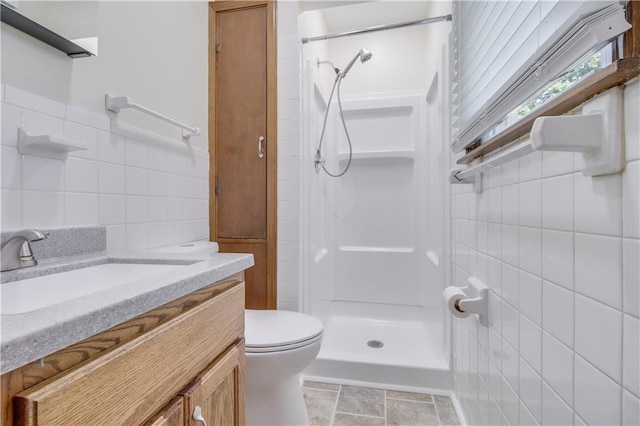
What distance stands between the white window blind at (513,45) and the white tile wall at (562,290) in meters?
0.10

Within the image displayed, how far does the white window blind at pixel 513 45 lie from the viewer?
0.45 meters

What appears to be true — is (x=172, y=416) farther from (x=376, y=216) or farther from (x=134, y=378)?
(x=376, y=216)

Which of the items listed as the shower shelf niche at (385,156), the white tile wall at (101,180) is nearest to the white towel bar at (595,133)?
the white tile wall at (101,180)

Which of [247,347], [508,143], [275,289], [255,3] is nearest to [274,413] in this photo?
[247,347]

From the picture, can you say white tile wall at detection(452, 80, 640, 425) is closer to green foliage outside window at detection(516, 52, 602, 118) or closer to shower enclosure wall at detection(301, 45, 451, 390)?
green foliage outside window at detection(516, 52, 602, 118)

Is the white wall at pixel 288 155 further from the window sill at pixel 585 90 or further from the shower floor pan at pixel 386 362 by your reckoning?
the window sill at pixel 585 90

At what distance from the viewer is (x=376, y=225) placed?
2.48 m

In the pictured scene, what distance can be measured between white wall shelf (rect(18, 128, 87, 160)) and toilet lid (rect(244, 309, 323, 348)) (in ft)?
2.76

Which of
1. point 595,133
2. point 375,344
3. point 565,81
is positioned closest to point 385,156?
point 375,344

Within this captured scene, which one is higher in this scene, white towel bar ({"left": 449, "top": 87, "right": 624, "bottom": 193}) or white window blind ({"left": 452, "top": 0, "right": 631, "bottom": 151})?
white window blind ({"left": 452, "top": 0, "right": 631, "bottom": 151})

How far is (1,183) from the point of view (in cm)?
77

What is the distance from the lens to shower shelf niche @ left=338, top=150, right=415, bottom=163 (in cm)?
Answer: 234

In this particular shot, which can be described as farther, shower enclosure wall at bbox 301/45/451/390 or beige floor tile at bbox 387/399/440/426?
shower enclosure wall at bbox 301/45/451/390

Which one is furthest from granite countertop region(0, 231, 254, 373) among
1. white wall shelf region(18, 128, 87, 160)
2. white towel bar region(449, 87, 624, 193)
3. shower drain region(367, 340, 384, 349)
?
shower drain region(367, 340, 384, 349)
